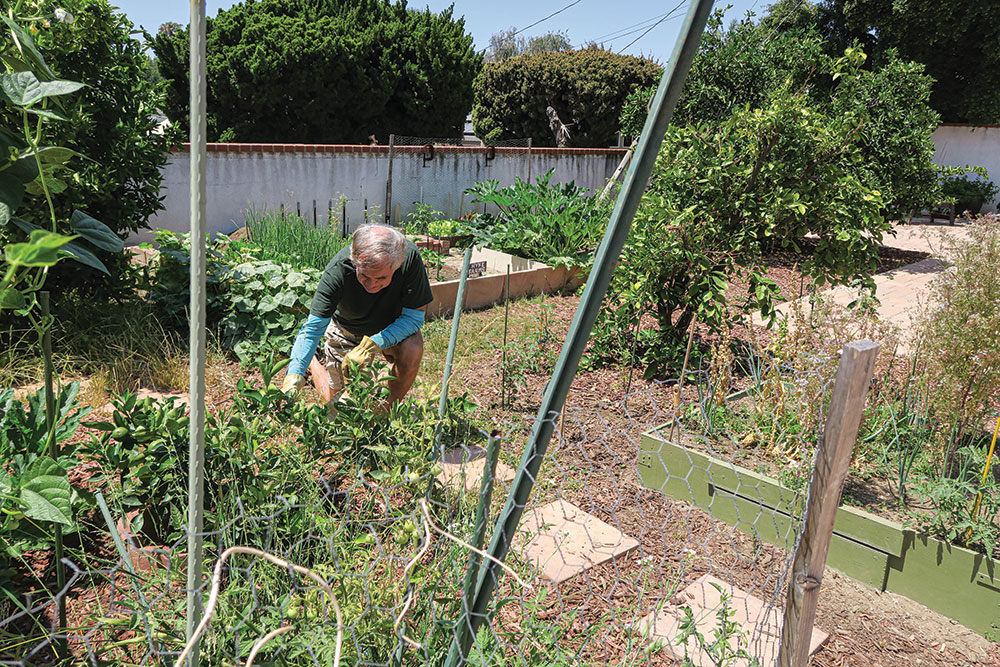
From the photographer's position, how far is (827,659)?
2.38 m

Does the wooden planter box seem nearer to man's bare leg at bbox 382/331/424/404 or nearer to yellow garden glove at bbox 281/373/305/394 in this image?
man's bare leg at bbox 382/331/424/404

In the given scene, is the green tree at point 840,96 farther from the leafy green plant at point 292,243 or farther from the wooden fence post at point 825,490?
the wooden fence post at point 825,490

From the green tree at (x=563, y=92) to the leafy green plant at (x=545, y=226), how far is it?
37.8ft

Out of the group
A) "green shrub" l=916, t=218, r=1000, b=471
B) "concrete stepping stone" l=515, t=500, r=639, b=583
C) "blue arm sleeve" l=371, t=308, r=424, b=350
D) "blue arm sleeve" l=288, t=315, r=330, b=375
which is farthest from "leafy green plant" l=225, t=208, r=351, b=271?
"green shrub" l=916, t=218, r=1000, b=471

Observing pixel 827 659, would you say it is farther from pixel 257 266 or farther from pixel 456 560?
pixel 257 266

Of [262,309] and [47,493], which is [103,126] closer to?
[262,309]

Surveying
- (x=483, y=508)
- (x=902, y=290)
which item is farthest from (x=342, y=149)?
(x=483, y=508)

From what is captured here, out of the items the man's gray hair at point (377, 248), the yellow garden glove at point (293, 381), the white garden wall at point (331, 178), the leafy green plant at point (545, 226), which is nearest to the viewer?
the yellow garden glove at point (293, 381)

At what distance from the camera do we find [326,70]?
1240 centimetres

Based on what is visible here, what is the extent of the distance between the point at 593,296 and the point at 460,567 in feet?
3.28

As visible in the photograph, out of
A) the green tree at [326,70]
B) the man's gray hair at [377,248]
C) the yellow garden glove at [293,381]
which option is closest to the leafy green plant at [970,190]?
the green tree at [326,70]

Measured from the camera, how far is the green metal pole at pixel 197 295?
884 mm

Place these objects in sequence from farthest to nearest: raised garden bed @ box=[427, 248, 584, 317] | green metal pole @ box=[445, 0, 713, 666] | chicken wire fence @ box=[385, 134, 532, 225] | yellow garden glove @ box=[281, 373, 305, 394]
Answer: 1. chicken wire fence @ box=[385, 134, 532, 225]
2. raised garden bed @ box=[427, 248, 584, 317]
3. yellow garden glove @ box=[281, 373, 305, 394]
4. green metal pole @ box=[445, 0, 713, 666]

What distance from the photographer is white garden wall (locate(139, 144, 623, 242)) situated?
749 centimetres
